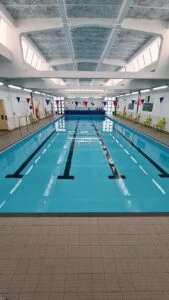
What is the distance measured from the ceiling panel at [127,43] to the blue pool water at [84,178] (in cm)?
Answer: 465

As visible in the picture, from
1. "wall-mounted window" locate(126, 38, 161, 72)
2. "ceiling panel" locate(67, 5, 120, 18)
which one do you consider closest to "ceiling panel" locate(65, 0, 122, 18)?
"ceiling panel" locate(67, 5, 120, 18)

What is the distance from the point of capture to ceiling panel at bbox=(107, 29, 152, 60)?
6926 millimetres

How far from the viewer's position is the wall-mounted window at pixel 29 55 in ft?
25.8

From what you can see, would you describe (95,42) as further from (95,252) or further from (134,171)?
(95,252)

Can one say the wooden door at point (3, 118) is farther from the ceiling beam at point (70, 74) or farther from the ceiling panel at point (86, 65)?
the ceiling panel at point (86, 65)

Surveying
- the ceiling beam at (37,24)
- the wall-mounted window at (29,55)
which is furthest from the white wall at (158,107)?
the wall-mounted window at (29,55)

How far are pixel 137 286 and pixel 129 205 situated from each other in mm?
2008

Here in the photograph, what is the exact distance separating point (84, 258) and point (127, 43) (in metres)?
8.99

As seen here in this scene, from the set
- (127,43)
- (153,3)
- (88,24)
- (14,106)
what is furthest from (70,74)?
(14,106)

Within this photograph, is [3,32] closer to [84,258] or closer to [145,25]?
[145,25]

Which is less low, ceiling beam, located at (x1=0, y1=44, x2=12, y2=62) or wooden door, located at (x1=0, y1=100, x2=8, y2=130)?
ceiling beam, located at (x1=0, y1=44, x2=12, y2=62)

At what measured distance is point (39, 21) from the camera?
18.3 feet

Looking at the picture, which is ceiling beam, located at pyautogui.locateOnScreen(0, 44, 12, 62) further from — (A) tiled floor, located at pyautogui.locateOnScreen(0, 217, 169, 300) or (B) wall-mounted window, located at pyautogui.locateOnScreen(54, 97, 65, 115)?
(B) wall-mounted window, located at pyautogui.locateOnScreen(54, 97, 65, 115)

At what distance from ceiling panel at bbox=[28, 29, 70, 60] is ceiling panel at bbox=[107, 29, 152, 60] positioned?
237 centimetres
